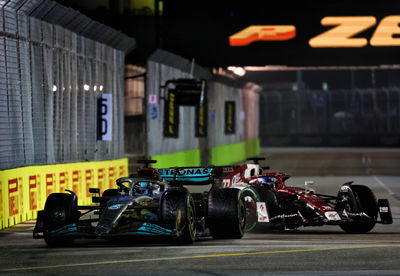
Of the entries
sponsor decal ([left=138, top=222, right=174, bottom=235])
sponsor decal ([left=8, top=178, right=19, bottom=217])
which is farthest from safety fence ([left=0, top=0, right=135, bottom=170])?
sponsor decal ([left=138, top=222, right=174, bottom=235])

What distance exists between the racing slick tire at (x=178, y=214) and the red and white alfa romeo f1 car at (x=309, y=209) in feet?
7.39

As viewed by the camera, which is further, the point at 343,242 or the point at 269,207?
the point at 269,207

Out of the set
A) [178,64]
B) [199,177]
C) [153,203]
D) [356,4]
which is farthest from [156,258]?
[356,4]

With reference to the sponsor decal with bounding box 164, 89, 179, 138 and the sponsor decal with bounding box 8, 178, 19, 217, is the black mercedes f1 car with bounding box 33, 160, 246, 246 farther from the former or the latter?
the sponsor decal with bounding box 164, 89, 179, 138

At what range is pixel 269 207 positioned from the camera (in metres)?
16.9

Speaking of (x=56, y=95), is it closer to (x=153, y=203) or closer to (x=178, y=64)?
(x=153, y=203)

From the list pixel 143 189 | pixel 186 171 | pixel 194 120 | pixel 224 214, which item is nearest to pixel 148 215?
pixel 143 189

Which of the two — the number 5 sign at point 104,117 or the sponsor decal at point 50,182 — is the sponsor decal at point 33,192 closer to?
the sponsor decal at point 50,182

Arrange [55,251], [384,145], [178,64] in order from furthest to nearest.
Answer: [384,145]
[178,64]
[55,251]

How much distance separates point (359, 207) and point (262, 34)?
24.7m

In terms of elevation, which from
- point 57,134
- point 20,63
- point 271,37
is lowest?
point 57,134

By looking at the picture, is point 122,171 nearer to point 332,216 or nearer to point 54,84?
A: point 54,84

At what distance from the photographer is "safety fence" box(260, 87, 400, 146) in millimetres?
86062

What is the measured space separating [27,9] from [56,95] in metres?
3.08
